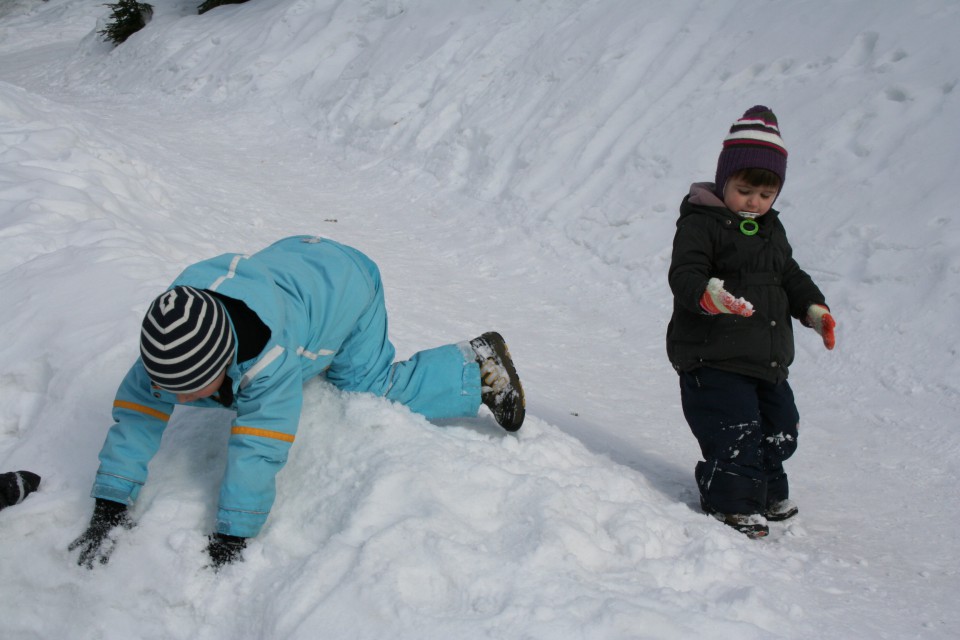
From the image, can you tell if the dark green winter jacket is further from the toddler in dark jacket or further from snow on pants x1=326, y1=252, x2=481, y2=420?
snow on pants x1=326, y1=252, x2=481, y2=420

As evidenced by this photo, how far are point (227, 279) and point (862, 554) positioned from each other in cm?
223

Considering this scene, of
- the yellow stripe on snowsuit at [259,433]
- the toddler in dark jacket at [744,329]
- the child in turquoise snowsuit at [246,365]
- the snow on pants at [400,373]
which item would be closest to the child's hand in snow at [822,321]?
the toddler in dark jacket at [744,329]

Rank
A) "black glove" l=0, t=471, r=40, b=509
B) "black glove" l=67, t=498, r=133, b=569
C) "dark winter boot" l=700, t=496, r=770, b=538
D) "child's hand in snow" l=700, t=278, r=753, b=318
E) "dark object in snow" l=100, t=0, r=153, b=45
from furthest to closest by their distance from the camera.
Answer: "dark object in snow" l=100, t=0, r=153, b=45 → "dark winter boot" l=700, t=496, r=770, b=538 → "child's hand in snow" l=700, t=278, r=753, b=318 → "black glove" l=0, t=471, r=40, b=509 → "black glove" l=67, t=498, r=133, b=569

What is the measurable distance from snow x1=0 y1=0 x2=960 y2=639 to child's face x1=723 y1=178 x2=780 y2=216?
42.3 inches

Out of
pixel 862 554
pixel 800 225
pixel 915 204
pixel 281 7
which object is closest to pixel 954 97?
pixel 915 204

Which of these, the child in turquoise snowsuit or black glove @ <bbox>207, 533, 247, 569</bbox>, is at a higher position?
the child in turquoise snowsuit

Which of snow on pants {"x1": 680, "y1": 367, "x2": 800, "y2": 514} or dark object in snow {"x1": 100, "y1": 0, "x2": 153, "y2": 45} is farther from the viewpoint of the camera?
dark object in snow {"x1": 100, "y1": 0, "x2": 153, "y2": 45}

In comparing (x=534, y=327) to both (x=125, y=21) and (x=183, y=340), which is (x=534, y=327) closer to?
(x=183, y=340)

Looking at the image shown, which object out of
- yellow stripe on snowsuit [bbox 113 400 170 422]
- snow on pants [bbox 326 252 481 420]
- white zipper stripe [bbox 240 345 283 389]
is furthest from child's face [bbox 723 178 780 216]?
yellow stripe on snowsuit [bbox 113 400 170 422]

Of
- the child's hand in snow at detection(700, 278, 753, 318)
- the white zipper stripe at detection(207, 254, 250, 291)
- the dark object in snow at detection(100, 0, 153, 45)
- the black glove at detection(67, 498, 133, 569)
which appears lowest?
the dark object in snow at detection(100, 0, 153, 45)

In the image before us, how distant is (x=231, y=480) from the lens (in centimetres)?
220

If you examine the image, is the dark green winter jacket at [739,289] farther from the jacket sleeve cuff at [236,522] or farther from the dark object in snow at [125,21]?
the dark object in snow at [125,21]

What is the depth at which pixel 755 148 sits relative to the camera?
2846mm

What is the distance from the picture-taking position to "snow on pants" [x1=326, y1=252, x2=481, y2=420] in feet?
9.43
